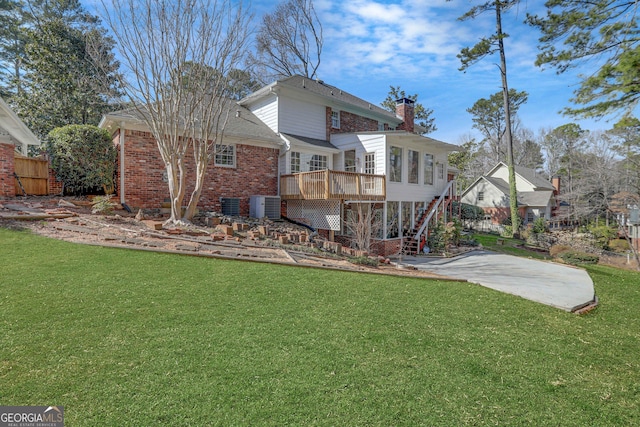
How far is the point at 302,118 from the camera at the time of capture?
15.1 metres

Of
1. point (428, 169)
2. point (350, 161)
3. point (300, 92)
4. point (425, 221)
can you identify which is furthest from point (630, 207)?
point (300, 92)

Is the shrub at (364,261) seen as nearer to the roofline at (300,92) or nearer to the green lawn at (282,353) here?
the green lawn at (282,353)

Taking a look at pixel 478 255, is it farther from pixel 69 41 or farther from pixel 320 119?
pixel 69 41

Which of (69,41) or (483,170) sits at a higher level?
(69,41)

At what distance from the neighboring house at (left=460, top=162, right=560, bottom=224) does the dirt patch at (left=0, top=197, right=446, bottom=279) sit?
23.1 meters

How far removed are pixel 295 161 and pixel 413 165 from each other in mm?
5938

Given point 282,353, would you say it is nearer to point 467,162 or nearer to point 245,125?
point 245,125

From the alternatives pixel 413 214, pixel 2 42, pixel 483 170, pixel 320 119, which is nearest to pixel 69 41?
pixel 2 42

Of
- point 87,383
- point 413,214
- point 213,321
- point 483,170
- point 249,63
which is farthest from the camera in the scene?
point 483,170

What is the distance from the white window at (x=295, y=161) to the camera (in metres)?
14.1

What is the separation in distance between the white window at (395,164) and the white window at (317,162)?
3.23 meters

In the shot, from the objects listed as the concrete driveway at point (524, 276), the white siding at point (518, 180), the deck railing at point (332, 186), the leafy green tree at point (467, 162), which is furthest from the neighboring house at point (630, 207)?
the leafy green tree at point (467, 162)

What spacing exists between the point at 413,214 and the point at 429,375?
1305 centimetres

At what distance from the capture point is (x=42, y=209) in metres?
8.74
